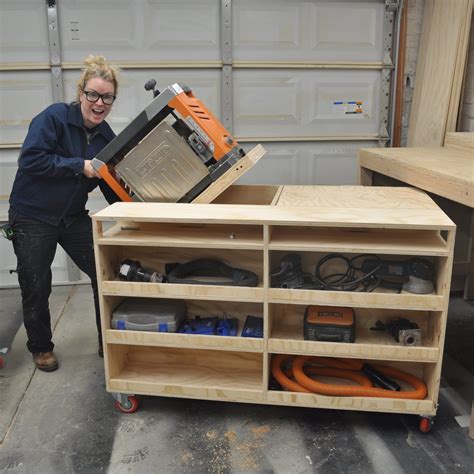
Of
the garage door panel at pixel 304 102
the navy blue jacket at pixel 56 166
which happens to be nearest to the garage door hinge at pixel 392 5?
the garage door panel at pixel 304 102

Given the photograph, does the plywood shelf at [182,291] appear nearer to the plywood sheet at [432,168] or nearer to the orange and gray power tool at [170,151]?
the orange and gray power tool at [170,151]

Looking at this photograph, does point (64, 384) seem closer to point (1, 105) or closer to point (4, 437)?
point (4, 437)

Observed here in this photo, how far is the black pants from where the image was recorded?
235 centimetres

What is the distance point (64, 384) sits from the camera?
7.97 ft

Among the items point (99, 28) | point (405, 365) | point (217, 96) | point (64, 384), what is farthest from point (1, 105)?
point (405, 365)

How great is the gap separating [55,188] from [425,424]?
186 centimetres

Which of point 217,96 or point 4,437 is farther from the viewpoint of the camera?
point 217,96

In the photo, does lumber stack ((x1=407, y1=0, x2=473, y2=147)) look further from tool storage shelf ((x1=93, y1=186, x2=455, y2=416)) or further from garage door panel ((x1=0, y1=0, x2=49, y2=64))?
garage door panel ((x1=0, y1=0, x2=49, y2=64))

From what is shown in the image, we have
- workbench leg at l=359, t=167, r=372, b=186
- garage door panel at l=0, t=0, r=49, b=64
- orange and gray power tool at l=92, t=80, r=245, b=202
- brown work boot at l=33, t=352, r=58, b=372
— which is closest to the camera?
orange and gray power tool at l=92, t=80, r=245, b=202

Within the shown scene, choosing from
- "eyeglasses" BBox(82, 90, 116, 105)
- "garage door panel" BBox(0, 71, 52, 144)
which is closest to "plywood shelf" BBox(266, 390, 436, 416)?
"eyeglasses" BBox(82, 90, 116, 105)

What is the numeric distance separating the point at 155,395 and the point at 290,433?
0.58 meters

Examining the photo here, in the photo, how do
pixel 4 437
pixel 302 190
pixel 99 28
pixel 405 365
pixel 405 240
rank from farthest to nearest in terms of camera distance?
pixel 99 28 → pixel 302 190 → pixel 405 365 → pixel 4 437 → pixel 405 240

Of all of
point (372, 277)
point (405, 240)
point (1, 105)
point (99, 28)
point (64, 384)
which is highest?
point (99, 28)

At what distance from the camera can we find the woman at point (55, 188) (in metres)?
2.17
